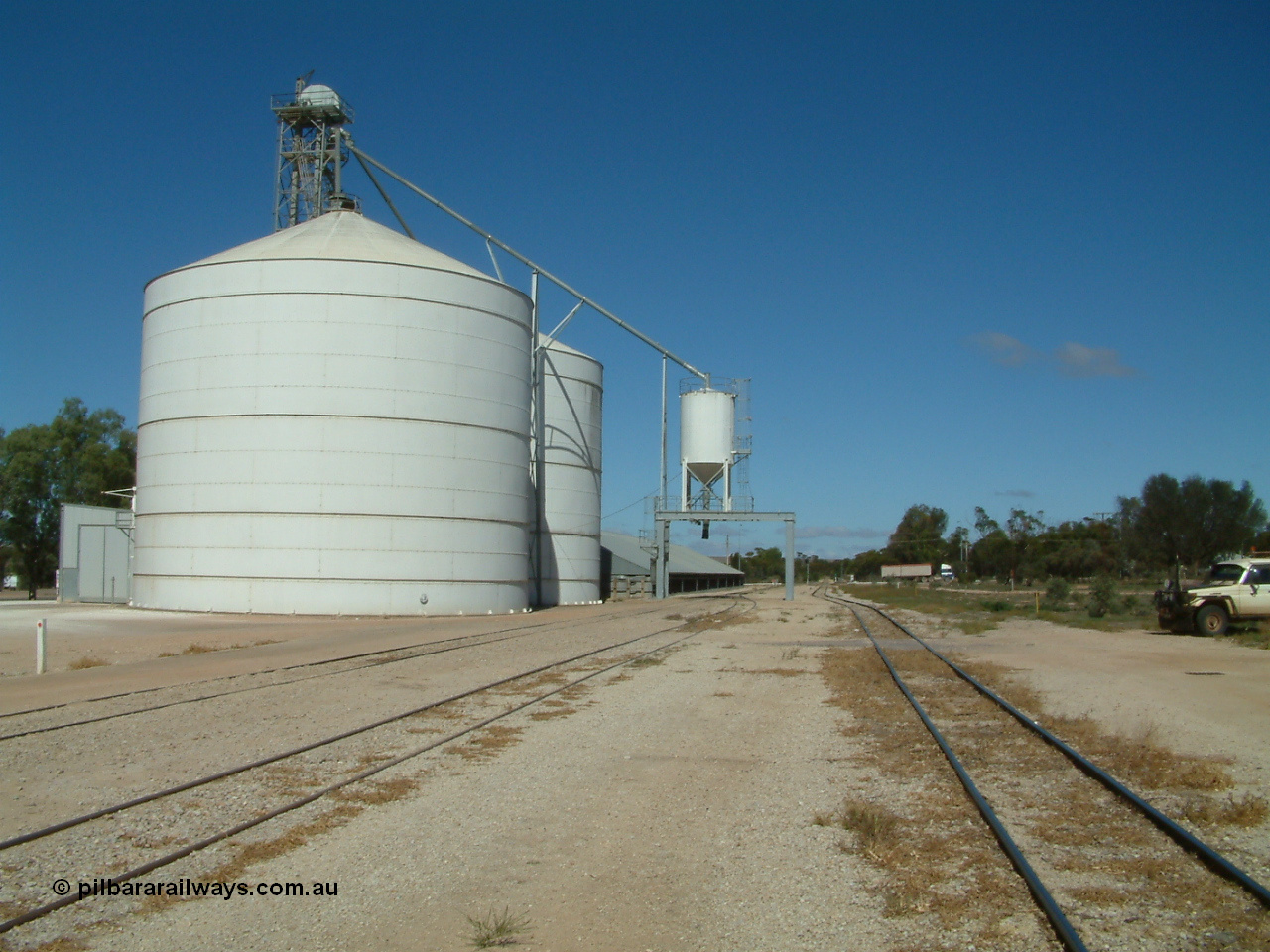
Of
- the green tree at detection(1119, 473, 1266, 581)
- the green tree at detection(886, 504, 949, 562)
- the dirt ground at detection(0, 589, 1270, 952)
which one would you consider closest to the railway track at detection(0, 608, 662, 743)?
the dirt ground at detection(0, 589, 1270, 952)

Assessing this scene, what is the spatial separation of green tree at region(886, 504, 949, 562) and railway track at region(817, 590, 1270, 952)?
174222 millimetres

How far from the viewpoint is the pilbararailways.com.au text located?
6.25 meters

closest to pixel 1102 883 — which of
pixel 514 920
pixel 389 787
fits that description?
pixel 514 920

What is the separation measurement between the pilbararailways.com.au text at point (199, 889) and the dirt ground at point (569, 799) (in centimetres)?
8

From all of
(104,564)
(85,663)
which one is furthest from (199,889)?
(104,564)

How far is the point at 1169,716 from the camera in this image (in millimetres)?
13516

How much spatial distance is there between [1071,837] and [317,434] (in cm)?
3121

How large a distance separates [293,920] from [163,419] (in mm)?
34939

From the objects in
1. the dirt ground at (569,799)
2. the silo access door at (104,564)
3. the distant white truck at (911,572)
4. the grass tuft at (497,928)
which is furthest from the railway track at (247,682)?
the distant white truck at (911,572)

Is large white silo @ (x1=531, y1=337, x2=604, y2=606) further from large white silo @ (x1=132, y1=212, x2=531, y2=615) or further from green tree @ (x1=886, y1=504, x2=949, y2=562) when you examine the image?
green tree @ (x1=886, y1=504, x2=949, y2=562)

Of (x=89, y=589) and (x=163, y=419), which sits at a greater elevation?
(x=163, y=419)

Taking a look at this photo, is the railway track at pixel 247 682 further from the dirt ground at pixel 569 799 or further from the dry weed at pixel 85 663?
the dry weed at pixel 85 663

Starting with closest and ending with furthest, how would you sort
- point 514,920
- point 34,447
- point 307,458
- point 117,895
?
point 514,920, point 117,895, point 307,458, point 34,447

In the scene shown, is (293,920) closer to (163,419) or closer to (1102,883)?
(1102,883)
